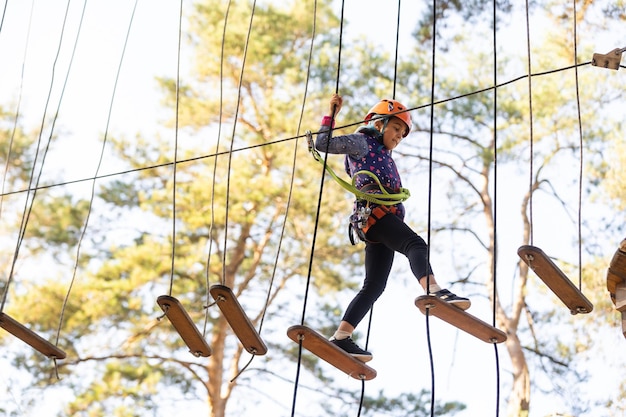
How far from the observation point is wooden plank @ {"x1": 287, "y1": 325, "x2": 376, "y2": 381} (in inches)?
126

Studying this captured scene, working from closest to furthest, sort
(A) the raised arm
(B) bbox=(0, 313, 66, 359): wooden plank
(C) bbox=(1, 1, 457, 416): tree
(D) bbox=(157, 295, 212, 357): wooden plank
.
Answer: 1. (D) bbox=(157, 295, 212, 357): wooden plank
2. (A) the raised arm
3. (B) bbox=(0, 313, 66, 359): wooden plank
4. (C) bbox=(1, 1, 457, 416): tree

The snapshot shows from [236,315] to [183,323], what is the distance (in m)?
0.32

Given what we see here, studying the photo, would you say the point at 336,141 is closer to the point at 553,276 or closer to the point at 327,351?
the point at 327,351

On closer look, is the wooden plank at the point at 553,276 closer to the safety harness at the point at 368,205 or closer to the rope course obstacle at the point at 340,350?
the rope course obstacle at the point at 340,350

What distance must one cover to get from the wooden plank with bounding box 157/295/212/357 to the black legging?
1.77 ft

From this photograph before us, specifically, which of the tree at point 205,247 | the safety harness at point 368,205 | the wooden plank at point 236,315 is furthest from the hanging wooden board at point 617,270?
the tree at point 205,247

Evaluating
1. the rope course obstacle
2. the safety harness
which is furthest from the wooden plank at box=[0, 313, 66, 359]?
the safety harness

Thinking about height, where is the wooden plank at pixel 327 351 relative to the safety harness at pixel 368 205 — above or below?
below

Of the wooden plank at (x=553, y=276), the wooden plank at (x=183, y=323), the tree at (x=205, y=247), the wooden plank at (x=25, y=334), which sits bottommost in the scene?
the wooden plank at (x=553, y=276)

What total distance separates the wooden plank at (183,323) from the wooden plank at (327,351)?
1.47 feet

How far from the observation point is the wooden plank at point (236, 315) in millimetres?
3320

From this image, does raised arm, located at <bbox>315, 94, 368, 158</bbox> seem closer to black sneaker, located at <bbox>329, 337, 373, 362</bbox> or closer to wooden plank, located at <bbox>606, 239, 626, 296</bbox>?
black sneaker, located at <bbox>329, 337, 373, 362</bbox>

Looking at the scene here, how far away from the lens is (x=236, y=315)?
3.35m

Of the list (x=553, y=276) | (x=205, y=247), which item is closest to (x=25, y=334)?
(x=553, y=276)
